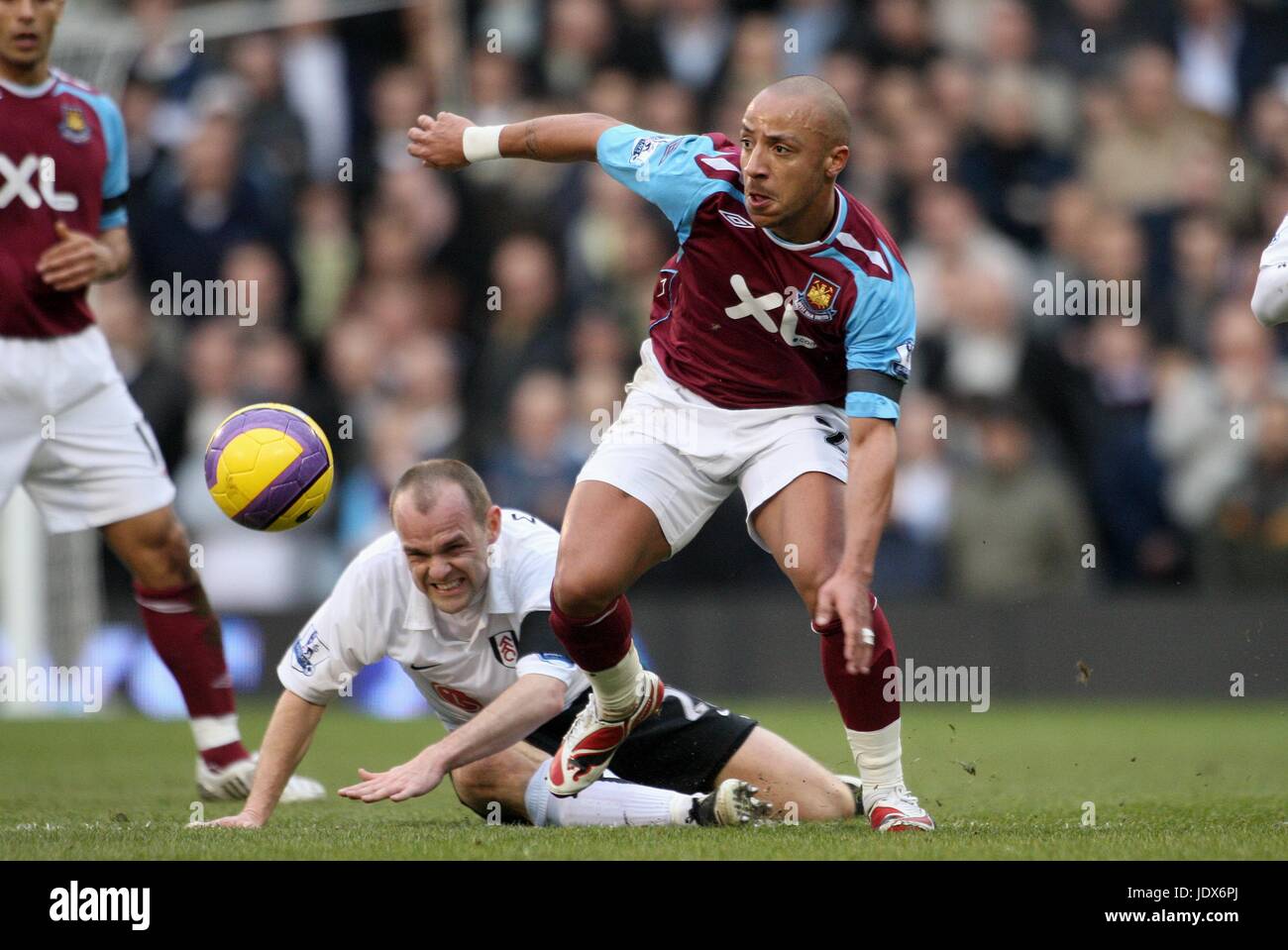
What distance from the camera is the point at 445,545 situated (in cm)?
597

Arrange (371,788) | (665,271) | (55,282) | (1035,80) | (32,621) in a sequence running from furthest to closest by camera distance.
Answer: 1. (1035,80)
2. (32,621)
3. (55,282)
4. (665,271)
5. (371,788)

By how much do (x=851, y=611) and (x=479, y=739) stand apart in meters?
1.30

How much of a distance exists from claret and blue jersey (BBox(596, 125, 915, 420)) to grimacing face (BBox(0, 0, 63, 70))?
2.40m

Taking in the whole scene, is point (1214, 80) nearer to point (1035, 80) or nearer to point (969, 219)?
point (1035, 80)

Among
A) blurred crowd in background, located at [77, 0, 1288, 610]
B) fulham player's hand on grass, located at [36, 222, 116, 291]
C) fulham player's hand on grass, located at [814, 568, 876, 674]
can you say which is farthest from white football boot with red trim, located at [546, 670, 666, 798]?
blurred crowd in background, located at [77, 0, 1288, 610]

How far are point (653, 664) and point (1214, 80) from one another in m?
5.71

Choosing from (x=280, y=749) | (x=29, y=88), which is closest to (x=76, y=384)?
(x=29, y=88)

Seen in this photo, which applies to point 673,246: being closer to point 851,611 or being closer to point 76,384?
point 76,384

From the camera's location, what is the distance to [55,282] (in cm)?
709

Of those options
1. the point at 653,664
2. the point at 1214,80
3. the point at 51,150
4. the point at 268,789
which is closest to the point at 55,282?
the point at 51,150

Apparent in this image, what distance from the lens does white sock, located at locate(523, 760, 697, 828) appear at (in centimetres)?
627

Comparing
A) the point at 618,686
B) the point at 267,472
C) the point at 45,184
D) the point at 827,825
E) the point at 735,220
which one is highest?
the point at 45,184

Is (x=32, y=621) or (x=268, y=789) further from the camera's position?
(x=32, y=621)

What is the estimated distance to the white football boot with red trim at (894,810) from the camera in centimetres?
591
